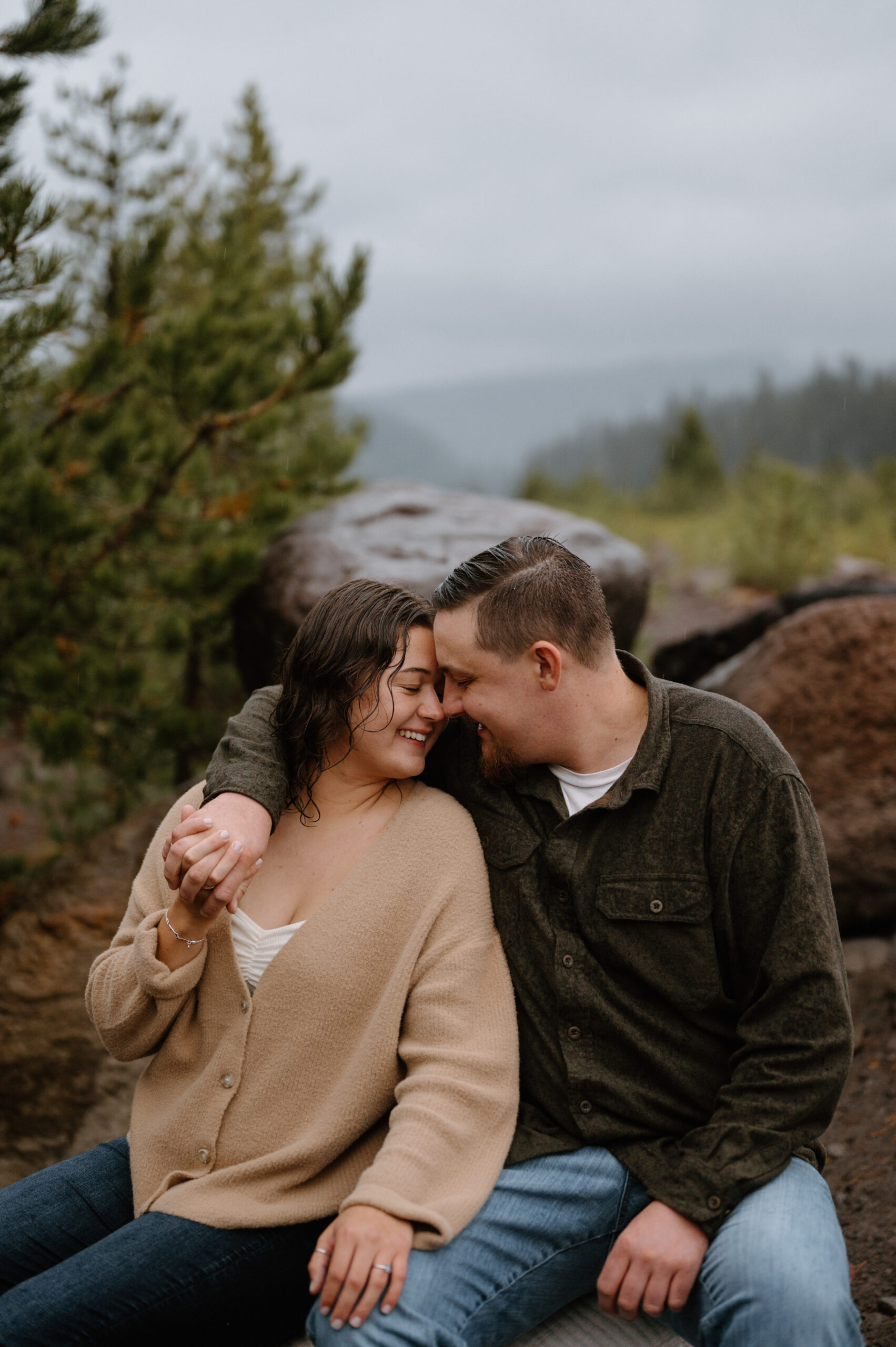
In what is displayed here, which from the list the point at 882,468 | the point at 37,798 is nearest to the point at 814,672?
the point at 37,798

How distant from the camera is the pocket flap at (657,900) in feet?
Answer: 6.45

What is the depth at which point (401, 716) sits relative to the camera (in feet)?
7.22

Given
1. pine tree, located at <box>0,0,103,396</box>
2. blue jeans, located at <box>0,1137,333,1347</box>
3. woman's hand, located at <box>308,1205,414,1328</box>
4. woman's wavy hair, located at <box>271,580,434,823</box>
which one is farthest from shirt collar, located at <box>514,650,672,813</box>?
pine tree, located at <box>0,0,103,396</box>

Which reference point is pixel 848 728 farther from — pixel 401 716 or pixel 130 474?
pixel 130 474

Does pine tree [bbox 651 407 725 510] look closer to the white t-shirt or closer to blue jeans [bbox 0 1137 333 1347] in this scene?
the white t-shirt

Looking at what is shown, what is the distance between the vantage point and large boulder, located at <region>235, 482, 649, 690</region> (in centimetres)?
400

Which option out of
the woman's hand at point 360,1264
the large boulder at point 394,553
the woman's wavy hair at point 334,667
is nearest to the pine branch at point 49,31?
the large boulder at point 394,553

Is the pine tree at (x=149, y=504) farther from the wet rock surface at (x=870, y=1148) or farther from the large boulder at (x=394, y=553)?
the wet rock surface at (x=870, y=1148)

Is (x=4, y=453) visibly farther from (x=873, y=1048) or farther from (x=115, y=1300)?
(x=873, y=1048)

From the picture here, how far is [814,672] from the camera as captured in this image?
3732 millimetres

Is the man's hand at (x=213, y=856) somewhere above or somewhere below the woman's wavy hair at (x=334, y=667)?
below

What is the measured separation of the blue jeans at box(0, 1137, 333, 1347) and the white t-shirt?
3.09 ft

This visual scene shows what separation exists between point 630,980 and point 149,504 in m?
3.00

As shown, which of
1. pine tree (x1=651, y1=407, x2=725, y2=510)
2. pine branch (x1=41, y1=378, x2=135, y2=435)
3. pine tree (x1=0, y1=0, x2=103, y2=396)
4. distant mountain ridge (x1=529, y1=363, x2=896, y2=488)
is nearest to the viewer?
pine tree (x1=0, y1=0, x2=103, y2=396)
